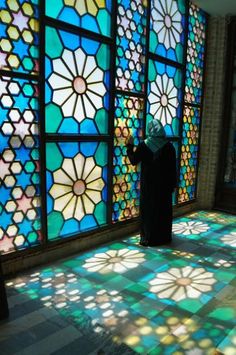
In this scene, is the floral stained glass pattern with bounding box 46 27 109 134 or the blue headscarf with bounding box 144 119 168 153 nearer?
the floral stained glass pattern with bounding box 46 27 109 134

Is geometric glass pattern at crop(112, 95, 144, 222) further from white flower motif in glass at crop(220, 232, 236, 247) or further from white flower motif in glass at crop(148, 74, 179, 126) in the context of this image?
white flower motif in glass at crop(220, 232, 236, 247)

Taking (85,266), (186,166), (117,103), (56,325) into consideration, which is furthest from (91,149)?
(186,166)

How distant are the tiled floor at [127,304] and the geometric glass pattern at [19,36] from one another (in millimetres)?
1815

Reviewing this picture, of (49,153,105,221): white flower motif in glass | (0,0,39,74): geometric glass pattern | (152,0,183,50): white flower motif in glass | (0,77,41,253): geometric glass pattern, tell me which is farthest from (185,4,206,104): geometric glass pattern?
(0,77,41,253): geometric glass pattern

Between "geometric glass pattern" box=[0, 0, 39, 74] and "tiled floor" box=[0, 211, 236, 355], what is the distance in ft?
5.96

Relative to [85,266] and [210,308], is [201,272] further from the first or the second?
[85,266]

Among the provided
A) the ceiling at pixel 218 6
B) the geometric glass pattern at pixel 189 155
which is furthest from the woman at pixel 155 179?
the ceiling at pixel 218 6

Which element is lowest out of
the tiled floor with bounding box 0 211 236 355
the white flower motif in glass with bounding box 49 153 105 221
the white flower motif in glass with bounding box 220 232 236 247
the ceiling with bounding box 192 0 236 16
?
the white flower motif in glass with bounding box 220 232 236 247

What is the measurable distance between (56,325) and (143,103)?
2.79 metres

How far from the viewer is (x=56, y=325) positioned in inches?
89.7

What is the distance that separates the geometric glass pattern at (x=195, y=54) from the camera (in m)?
4.98

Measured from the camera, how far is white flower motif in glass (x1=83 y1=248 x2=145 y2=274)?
3213 mm

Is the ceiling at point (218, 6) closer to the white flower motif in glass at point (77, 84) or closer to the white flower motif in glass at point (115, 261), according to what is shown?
the white flower motif in glass at point (77, 84)

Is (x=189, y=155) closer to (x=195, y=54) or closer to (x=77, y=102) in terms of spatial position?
(x=195, y=54)
